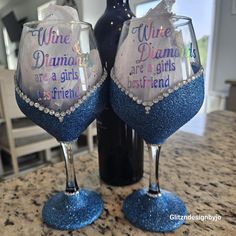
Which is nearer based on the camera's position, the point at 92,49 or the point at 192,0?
the point at 92,49

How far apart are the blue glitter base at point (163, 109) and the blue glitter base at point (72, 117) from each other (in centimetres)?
2

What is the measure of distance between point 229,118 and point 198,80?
61 cm

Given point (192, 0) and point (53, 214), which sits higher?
point (192, 0)

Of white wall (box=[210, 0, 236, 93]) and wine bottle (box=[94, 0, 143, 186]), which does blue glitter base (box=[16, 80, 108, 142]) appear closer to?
wine bottle (box=[94, 0, 143, 186])

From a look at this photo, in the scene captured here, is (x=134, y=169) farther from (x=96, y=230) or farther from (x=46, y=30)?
(x=46, y=30)

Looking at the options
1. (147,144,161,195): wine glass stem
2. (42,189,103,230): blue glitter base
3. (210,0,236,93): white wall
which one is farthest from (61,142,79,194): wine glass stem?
(210,0,236,93): white wall

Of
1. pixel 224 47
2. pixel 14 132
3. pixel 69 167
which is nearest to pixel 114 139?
pixel 69 167

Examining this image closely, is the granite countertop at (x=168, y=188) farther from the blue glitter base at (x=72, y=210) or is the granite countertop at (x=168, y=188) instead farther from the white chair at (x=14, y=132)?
the white chair at (x=14, y=132)

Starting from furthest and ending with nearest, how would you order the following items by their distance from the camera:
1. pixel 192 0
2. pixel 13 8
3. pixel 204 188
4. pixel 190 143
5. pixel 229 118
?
pixel 13 8, pixel 192 0, pixel 229 118, pixel 190 143, pixel 204 188

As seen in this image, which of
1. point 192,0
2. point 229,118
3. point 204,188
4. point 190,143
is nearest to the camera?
point 204,188

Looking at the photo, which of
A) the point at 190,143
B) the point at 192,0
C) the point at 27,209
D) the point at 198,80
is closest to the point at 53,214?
the point at 27,209

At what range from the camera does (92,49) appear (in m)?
0.28

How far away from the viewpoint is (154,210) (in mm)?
314

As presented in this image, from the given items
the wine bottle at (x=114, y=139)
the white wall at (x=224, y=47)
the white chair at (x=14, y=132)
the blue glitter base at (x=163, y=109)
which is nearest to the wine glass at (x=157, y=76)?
the blue glitter base at (x=163, y=109)
